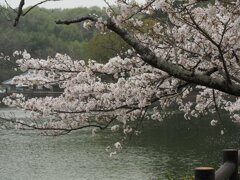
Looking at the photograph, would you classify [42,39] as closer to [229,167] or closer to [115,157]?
[115,157]

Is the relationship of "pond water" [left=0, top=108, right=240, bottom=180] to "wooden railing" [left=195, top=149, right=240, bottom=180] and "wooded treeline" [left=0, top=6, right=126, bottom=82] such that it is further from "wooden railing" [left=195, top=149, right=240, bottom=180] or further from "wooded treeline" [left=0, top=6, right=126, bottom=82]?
"wooded treeline" [left=0, top=6, right=126, bottom=82]

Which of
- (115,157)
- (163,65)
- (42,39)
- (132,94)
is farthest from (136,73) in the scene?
(42,39)

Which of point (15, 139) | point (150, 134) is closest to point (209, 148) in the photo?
point (150, 134)

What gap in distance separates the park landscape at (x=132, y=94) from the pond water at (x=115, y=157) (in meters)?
0.04

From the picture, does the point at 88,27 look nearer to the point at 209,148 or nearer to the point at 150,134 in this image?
the point at 209,148

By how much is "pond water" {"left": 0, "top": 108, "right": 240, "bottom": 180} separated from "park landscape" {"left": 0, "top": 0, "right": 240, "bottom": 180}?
37mm

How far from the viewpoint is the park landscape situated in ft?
9.83

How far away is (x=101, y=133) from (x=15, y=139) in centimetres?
422

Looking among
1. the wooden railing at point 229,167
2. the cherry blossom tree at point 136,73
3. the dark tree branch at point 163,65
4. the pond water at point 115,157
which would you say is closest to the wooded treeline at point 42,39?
the pond water at point 115,157

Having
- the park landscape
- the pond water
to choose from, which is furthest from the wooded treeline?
the park landscape

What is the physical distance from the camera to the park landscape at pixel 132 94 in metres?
3.00

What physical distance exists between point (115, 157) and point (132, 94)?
1011cm

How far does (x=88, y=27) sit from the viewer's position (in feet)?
Answer: 9.38

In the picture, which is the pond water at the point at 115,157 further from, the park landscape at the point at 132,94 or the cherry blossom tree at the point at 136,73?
the cherry blossom tree at the point at 136,73
